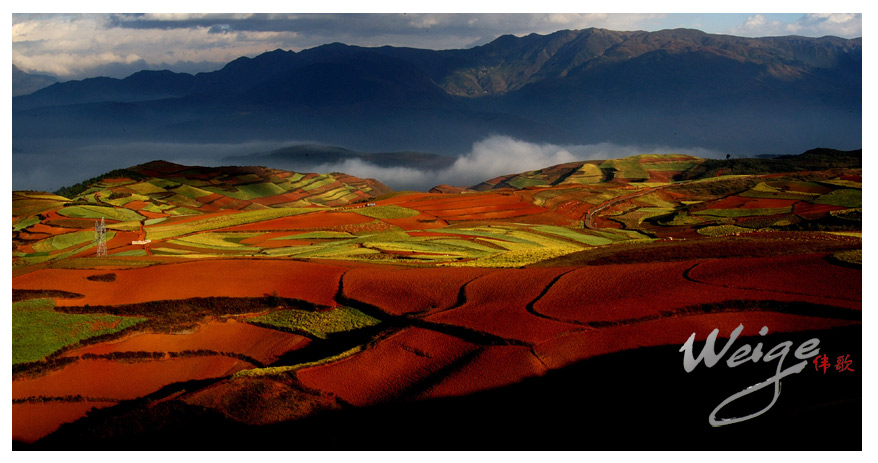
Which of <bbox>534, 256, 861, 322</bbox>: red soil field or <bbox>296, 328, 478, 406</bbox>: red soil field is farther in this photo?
<bbox>534, 256, 861, 322</bbox>: red soil field

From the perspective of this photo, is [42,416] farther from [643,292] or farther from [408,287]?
[643,292]

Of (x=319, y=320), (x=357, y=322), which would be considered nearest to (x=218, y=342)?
(x=319, y=320)

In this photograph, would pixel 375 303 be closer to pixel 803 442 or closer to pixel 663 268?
pixel 663 268

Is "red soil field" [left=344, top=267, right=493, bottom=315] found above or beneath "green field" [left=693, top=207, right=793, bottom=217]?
above

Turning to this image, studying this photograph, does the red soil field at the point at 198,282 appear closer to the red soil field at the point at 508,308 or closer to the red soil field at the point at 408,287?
the red soil field at the point at 408,287

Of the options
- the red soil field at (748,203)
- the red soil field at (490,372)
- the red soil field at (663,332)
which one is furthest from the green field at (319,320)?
the red soil field at (748,203)

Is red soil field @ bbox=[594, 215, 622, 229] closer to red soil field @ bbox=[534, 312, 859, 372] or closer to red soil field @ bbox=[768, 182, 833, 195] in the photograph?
red soil field @ bbox=[768, 182, 833, 195]

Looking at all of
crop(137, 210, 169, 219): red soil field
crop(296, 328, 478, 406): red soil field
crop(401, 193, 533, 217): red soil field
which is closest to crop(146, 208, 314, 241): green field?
crop(401, 193, 533, 217): red soil field
